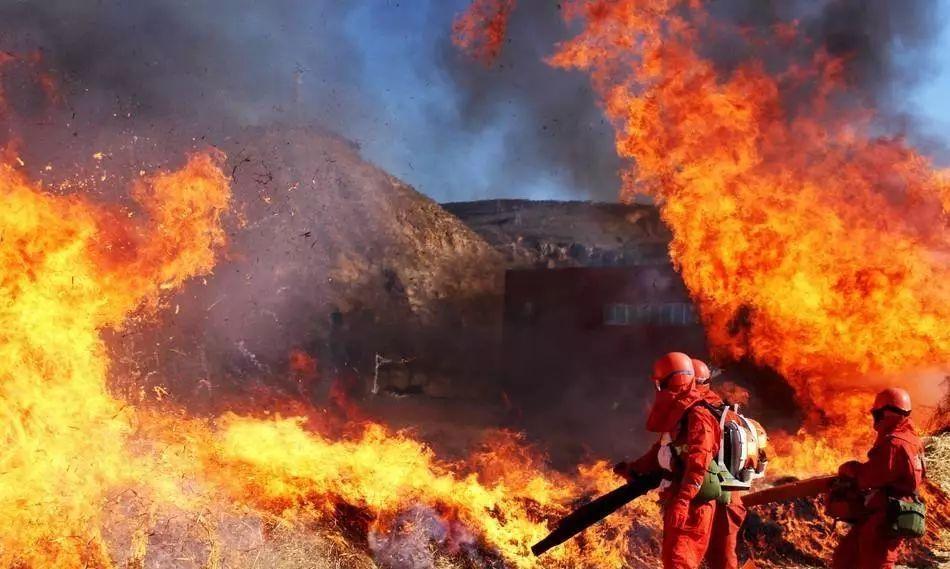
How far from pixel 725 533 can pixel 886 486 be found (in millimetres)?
1408

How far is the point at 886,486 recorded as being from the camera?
19.4ft

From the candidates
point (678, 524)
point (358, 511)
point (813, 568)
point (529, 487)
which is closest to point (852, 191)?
point (813, 568)

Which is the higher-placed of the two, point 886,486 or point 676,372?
point 676,372

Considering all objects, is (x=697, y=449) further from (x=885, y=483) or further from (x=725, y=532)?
(x=885, y=483)

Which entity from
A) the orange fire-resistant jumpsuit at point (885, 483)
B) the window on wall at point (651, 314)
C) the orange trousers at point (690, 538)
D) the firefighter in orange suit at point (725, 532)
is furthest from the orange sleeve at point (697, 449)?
the window on wall at point (651, 314)

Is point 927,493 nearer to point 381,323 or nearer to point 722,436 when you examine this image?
point 722,436

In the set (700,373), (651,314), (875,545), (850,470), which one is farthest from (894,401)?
(651,314)

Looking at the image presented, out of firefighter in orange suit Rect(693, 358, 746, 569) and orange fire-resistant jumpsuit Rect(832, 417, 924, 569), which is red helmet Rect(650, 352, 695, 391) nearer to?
firefighter in orange suit Rect(693, 358, 746, 569)

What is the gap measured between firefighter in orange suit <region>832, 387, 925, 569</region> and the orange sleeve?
1479mm

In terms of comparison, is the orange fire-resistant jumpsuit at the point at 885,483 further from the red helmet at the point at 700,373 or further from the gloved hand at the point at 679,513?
the gloved hand at the point at 679,513

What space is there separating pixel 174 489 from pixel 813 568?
6.36 m

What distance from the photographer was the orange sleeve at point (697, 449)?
5.29 m

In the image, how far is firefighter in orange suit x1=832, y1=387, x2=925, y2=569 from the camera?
19.1 ft

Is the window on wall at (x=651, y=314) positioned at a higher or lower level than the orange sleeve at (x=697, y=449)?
higher
